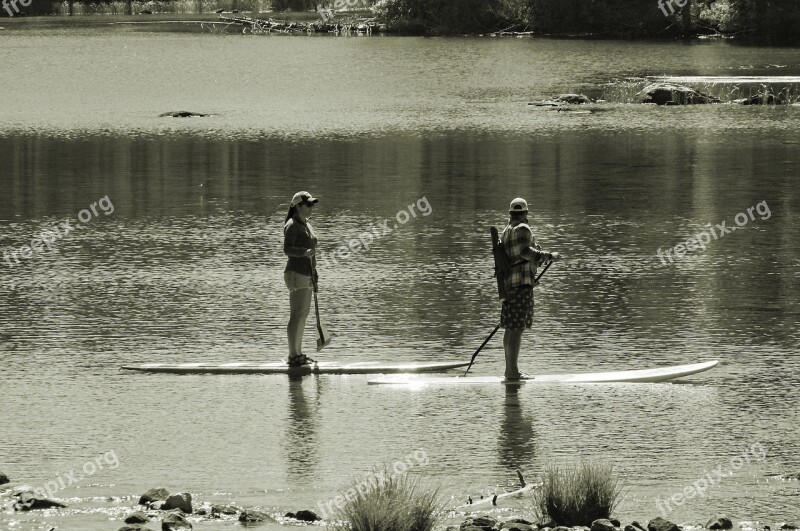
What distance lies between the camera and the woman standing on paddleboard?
15.6 metres

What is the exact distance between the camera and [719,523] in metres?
10.6

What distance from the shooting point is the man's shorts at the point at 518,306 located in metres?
14.9

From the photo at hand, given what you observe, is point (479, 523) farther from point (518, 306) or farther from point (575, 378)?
point (575, 378)

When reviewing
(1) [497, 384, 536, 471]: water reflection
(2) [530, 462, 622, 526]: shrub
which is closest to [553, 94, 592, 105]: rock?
(1) [497, 384, 536, 471]: water reflection

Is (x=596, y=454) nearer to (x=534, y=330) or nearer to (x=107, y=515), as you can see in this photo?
(x=107, y=515)

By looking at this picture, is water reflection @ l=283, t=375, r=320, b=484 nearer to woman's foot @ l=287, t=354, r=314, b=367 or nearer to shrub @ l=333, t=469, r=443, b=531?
woman's foot @ l=287, t=354, r=314, b=367

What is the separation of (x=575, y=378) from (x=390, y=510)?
216 inches

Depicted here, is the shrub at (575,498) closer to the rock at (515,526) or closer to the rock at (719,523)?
the rock at (515,526)

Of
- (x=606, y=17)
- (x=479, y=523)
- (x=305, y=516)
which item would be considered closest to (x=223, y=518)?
(x=305, y=516)

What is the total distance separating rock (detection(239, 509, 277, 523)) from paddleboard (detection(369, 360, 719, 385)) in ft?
14.7

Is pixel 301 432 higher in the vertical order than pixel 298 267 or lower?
lower

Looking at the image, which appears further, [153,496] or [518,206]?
[518,206]

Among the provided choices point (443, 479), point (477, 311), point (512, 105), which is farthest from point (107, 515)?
point (512, 105)

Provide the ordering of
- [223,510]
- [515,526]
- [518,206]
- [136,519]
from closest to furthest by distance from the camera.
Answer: [515,526], [136,519], [223,510], [518,206]
